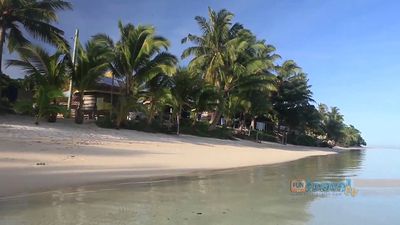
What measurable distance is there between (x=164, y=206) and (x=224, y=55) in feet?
93.1

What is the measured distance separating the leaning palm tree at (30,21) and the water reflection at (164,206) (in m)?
14.5

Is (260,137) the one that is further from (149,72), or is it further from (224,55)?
(149,72)

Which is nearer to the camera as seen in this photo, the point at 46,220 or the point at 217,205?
the point at 46,220

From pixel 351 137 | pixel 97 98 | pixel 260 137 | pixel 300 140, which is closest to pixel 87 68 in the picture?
pixel 97 98

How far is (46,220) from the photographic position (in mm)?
5863

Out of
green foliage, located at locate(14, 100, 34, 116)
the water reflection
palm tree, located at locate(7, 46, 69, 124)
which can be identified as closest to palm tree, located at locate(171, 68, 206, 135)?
palm tree, located at locate(7, 46, 69, 124)

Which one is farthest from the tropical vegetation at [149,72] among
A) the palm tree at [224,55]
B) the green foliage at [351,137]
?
the green foliage at [351,137]

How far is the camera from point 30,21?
21.5 m

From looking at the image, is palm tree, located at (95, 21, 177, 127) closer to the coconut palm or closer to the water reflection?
the water reflection

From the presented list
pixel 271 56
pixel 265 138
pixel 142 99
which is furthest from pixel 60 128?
pixel 271 56

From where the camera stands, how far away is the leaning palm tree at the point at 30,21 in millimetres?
20891

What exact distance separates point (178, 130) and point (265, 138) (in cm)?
1685

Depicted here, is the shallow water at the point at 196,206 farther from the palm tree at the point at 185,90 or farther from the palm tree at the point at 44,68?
the palm tree at the point at 185,90

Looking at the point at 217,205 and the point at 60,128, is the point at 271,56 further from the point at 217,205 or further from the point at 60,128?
the point at 217,205
